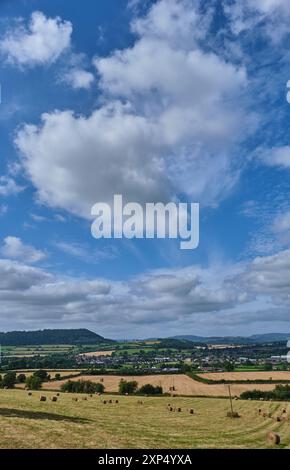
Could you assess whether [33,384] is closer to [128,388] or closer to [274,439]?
[128,388]

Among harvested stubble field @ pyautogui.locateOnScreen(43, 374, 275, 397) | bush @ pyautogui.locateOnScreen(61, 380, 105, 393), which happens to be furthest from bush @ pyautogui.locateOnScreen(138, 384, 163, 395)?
bush @ pyautogui.locateOnScreen(61, 380, 105, 393)

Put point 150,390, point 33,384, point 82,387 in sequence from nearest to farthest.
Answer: point 150,390
point 33,384
point 82,387

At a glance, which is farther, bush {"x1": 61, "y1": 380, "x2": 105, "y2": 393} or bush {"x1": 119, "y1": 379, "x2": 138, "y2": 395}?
bush {"x1": 61, "y1": 380, "x2": 105, "y2": 393}

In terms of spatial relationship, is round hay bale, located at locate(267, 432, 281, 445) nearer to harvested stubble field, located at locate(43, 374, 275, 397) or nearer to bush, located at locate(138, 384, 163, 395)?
harvested stubble field, located at locate(43, 374, 275, 397)

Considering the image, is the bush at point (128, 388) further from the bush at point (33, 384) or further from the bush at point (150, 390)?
the bush at point (33, 384)

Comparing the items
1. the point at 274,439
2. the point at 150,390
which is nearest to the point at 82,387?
the point at 150,390

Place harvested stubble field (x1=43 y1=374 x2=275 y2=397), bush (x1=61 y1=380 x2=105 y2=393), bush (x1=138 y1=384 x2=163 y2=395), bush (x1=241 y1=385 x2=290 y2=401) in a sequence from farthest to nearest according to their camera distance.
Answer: harvested stubble field (x1=43 y1=374 x2=275 y2=397) < bush (x1=61 y1=380 x2=105 y2=393) < bush (x1=138 y1=384 x2=163 y2=395) < bush (x1=241 y1=385 x2=290 y2=401)

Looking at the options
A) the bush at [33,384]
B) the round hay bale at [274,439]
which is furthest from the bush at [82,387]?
the round hay bale at [274,439]

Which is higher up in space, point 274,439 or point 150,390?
point 274,439

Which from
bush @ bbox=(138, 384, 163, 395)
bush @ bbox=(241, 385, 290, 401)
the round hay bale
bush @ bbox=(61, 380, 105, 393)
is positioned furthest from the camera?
bush @ bbox=(61, 380, 105, 393)

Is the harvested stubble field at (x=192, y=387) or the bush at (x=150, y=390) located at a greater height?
the bush at (x=150, y=390)
